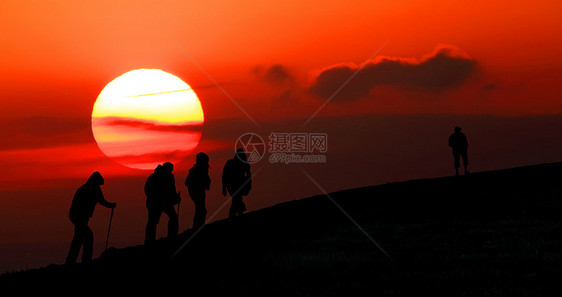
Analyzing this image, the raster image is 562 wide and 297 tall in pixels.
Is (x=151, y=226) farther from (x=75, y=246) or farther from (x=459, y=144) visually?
(x=459, y=144)

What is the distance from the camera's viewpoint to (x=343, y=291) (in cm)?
1462

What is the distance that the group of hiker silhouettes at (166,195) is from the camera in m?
18.7

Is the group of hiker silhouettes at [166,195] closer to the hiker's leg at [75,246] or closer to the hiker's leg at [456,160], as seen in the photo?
the hiker's leg at [75,246]

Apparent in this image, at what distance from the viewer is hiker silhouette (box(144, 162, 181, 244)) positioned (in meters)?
20.4

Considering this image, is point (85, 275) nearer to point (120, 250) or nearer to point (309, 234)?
point (120, 250)

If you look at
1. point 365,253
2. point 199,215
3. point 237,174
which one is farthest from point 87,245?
point 365,253

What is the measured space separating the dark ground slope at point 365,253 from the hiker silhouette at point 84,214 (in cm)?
43

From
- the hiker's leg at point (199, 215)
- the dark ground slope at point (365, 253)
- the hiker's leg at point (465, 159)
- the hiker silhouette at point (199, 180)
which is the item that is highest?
the hiker's leg at point (465, 159)

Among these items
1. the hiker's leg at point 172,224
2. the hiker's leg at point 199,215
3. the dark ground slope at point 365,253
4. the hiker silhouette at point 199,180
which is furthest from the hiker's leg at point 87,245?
the hiker's leg at point 199,215

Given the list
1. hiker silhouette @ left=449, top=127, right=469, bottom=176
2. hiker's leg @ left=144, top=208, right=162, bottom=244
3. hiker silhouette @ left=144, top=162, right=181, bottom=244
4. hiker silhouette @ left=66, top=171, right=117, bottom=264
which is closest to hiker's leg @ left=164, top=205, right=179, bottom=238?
hiker silhouette @ left=144, top=162, right=181, bottom=244

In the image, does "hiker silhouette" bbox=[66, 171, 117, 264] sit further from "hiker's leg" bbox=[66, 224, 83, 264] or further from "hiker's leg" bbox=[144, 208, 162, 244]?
"hiker's leg" bbox=[144, 208, 162, 244]

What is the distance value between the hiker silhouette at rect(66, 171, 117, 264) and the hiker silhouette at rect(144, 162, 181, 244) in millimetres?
1760

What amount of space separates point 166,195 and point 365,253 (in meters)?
6.00

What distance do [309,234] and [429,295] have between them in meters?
9.42
